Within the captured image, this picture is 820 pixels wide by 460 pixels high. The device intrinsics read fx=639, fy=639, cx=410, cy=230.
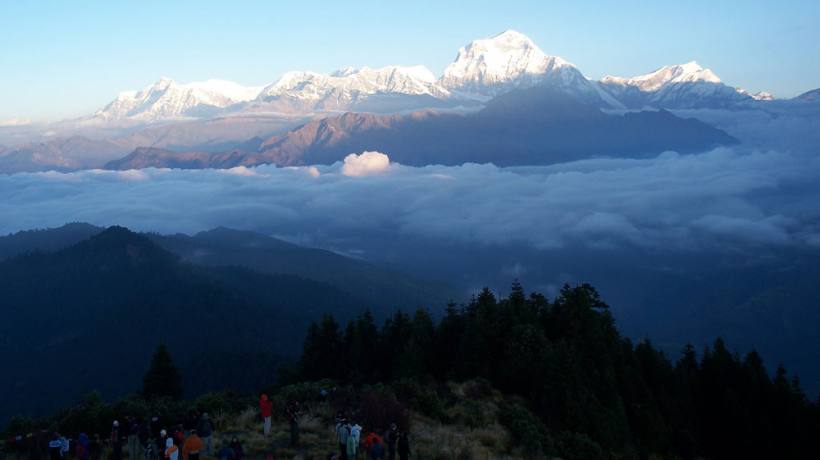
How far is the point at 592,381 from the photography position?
45938mm

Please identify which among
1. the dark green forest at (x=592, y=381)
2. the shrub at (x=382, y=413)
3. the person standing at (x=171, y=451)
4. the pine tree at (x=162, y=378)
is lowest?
the pine tree at (x=162, y=378)

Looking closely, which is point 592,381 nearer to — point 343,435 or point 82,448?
point 343,435

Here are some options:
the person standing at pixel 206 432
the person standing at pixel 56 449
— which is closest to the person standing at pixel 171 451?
the person standing at pixel 206 432

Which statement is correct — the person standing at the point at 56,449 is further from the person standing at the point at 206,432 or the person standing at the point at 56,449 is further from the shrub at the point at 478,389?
the shrub at the point at 478,389

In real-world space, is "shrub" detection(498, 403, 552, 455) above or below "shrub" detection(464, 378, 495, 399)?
above

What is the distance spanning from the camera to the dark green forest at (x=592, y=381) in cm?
4191

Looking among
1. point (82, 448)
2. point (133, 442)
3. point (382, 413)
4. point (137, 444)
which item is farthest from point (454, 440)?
point (82, 448)

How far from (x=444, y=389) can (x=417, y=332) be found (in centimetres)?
1405

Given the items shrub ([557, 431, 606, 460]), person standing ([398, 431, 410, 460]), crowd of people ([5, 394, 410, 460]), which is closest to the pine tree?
crowd of people ([5, 394, 410, 460])

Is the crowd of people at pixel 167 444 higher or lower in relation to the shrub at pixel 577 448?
higher

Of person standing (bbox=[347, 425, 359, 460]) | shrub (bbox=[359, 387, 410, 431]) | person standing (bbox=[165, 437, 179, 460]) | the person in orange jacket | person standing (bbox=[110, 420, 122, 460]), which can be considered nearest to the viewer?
person standing (bbox=[165, 437, 179, 460])

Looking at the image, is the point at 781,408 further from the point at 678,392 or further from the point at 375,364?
the point at 375,364

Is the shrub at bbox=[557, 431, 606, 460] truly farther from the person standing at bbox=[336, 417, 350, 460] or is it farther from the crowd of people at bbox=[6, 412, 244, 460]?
the crowd of people at bbox=[6, 412, 244, 460]

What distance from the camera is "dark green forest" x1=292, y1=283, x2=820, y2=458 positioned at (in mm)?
41906
